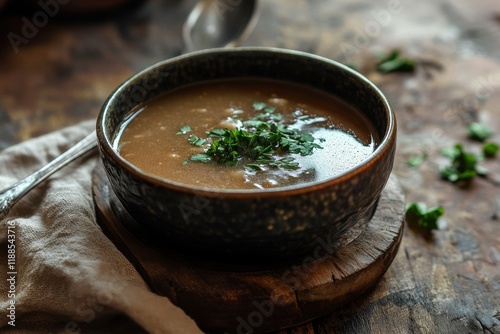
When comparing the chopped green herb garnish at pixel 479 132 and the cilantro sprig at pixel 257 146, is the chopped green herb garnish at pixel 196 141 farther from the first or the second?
the chopped green herb garnish at pixel 479 132

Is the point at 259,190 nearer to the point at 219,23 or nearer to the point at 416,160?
the point at 416,160

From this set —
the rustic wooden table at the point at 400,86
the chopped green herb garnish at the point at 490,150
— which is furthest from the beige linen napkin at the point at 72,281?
the chopped green herb garnish at the point at 490,150

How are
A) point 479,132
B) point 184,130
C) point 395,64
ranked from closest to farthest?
point 184,130 → point 479,132 → point 395,64

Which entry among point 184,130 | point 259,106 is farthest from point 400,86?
point 184,130

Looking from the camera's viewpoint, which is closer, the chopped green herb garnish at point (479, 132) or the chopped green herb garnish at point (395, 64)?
the chopped green herb garnish at point (479, 132)

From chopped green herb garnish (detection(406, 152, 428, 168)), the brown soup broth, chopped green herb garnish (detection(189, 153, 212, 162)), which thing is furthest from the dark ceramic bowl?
chopped green herb garnish (detection(406, 152, 428, 168))

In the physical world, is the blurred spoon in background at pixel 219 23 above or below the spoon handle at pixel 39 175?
below

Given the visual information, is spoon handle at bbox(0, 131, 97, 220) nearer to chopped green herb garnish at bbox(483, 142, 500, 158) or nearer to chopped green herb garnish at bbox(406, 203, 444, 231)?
chopped green herb garnish at bbox(406, 203, 444, 231)
